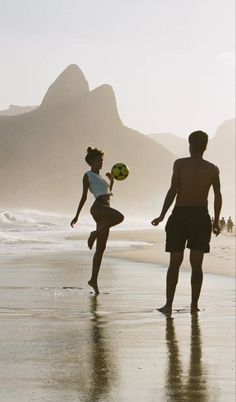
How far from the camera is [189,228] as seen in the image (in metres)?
7.70

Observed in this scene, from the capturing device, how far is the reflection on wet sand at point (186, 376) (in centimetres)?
518

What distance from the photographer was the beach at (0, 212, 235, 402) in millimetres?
5246

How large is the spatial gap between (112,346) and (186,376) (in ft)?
3.84

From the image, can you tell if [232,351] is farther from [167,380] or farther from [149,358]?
[167,380]

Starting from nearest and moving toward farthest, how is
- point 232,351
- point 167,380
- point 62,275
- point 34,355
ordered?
point 167,380, point 34,355, point 232,351, point 62,275

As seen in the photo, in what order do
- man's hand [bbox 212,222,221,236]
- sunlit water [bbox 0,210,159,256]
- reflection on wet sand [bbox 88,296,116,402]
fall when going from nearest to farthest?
reflection on wet sand [bbox 88,296,116,402]
man's hand [bbox 212,222,221,236]
sunlit water [bbox 0,210,159,256]

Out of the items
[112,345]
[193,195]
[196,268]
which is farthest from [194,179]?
[112,345]

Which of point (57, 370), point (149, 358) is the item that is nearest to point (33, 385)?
point (57, 370)

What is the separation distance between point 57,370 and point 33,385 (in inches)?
19.8

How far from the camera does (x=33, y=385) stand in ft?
17.1

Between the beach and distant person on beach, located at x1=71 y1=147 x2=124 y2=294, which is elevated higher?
distant person on beach, located at x1=71 y1=147 x2=124 y2=294

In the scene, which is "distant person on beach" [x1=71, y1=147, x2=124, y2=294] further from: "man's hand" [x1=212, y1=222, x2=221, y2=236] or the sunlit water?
the sunlit water

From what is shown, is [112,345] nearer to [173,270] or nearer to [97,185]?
[173,270]

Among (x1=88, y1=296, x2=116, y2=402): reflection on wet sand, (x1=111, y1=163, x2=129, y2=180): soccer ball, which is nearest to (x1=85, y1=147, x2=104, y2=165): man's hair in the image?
(x1=111, y1=163, x2=129, y2=180): soccer ball
